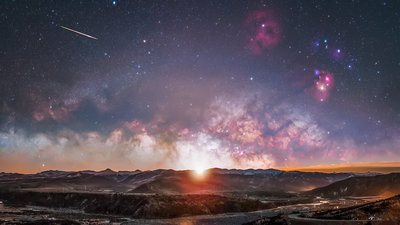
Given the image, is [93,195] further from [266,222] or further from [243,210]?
[266,222]

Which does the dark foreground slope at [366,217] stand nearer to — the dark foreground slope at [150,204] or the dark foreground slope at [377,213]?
the dark foreground slope at [377,213]

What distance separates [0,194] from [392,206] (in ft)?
609

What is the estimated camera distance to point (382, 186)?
19825 centimetres

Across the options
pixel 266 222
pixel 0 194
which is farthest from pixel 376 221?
pixel 0 194

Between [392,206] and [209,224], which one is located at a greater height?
[392,206]

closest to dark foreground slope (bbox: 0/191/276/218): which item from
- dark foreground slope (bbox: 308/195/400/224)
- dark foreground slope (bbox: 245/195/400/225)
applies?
dark foreground slope (bbox: 245/195/400/225)

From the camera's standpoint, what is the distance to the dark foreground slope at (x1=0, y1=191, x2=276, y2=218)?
105062mm

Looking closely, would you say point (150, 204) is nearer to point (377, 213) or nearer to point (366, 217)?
point (366, 217)

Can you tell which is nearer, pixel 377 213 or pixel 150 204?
pixel 377 213

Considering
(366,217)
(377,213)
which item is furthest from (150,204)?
(377,213)

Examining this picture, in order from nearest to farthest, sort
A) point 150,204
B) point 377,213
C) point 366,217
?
point 366,217, point 377,213, point 150,204

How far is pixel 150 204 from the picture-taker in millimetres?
107188

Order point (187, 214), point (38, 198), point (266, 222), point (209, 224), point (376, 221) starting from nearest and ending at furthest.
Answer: point (376, 221)
point (266, 222)
point (209, 224)
point (187, 214)
point (38, 198)

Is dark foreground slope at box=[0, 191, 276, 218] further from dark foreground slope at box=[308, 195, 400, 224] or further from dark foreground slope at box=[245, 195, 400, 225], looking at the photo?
dark foreground slope at box=[308, 195, 400, 224]
